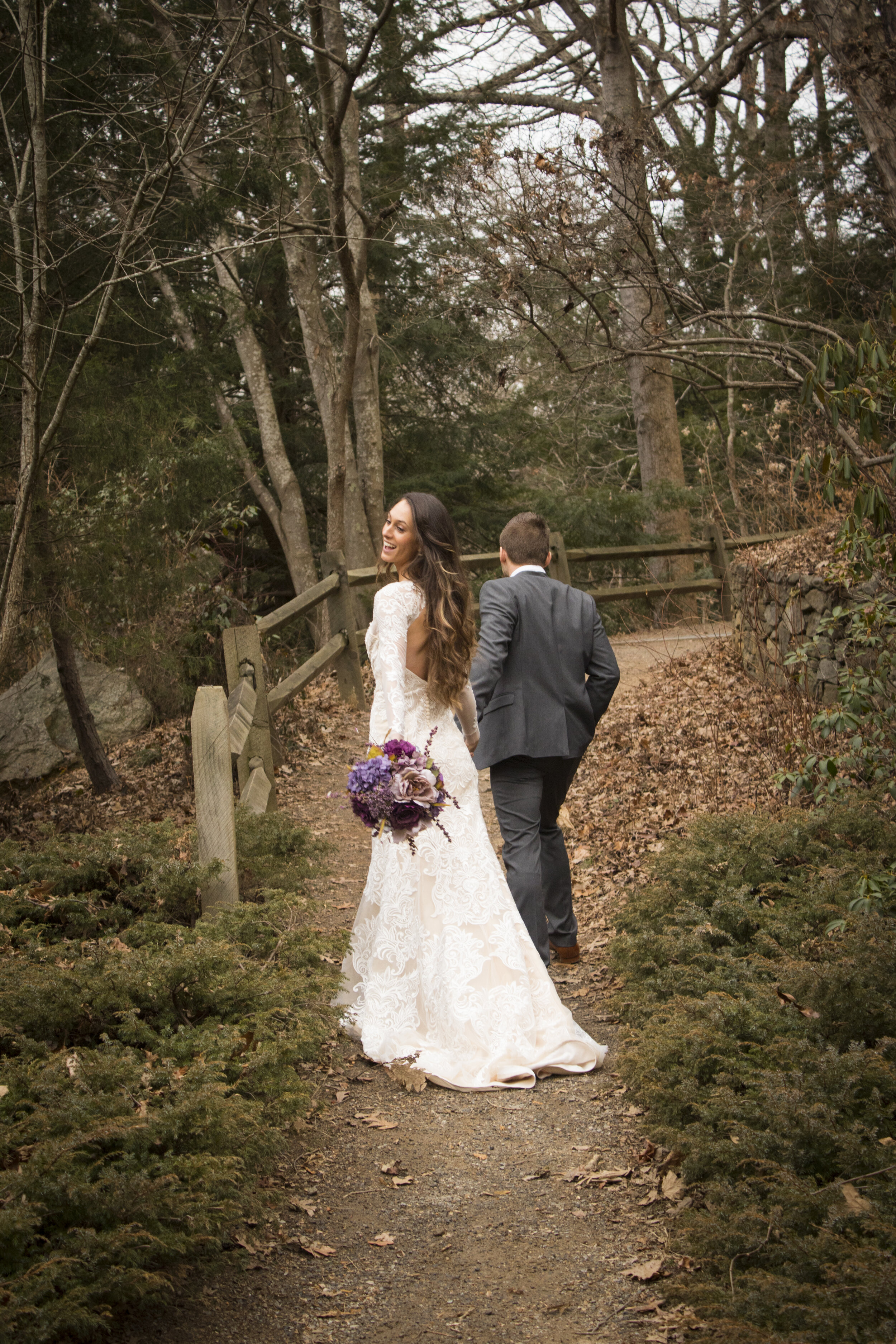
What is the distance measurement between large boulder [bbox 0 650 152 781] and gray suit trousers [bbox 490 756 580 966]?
5929 millimetres

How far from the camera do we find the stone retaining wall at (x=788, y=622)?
281 inches

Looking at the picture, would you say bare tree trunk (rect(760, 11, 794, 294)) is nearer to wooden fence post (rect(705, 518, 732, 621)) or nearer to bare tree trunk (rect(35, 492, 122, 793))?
wooden fence post (rect(705, 518, 732, 621))

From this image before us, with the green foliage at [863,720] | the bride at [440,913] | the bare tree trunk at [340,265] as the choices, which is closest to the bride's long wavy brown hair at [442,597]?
the bride at [440,913]

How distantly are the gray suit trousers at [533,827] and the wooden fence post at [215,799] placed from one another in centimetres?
119

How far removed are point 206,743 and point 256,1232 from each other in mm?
1934

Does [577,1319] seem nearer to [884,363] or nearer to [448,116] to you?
[884,363]

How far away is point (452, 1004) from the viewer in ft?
12.9

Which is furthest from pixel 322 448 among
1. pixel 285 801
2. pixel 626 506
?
pixel 285 801

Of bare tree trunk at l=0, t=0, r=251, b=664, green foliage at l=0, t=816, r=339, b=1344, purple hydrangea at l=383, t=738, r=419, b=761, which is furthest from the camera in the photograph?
bare tree trunk at l=0, t=0, r=251, b=664

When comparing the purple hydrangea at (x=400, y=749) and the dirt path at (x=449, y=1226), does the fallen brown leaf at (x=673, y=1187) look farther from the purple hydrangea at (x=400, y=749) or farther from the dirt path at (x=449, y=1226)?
the purple hydrangea at (x=400, y=749)

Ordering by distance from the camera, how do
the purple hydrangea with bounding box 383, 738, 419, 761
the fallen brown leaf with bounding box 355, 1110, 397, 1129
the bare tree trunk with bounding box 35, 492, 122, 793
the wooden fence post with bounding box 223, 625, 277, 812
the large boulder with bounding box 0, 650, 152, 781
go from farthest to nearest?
the large boulder with bounding box 0, 650, 152, 781 → the bare tree trunk with bounding box 35, 492, 122, 793 → the wooden fence post with bounding box 223, 625, 277, 812 → the purple hydrangea with bounding box 383, 738, 419, 761 → the fallen brown leaf with bounding box 355, 1110, 397, 1129

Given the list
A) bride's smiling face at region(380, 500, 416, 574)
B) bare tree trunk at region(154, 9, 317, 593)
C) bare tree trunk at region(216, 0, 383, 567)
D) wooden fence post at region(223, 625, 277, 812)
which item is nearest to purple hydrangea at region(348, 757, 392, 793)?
bride's smiling face at region(380, 500, 416, 574)

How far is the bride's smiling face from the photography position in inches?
167

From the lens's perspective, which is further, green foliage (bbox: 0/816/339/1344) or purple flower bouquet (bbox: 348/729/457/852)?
purple flower bouquet (bbox: 348/729/457/852)
